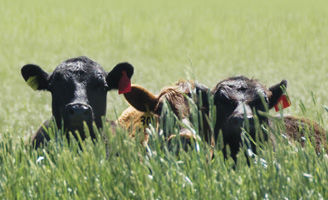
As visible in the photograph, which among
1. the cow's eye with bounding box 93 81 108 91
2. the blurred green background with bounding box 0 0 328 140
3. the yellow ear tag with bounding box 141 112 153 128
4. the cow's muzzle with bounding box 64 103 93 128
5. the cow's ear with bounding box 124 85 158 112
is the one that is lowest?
the blurred green background with bounding box 0 0 328 140

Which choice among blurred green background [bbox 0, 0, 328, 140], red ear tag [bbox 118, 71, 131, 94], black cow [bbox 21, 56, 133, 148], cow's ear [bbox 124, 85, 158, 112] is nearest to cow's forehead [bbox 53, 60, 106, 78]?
black cow [bbox 21, 56, 133, 148]

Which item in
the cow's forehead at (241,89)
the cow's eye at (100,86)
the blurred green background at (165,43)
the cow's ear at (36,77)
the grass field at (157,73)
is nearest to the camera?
A: the grass field at (157,73)

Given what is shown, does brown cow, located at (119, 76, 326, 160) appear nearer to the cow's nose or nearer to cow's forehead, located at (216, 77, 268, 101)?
cow's forehead, located at (216, 77, 268, 101)

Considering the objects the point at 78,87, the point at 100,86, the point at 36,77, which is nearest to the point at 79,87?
the point at 78,87

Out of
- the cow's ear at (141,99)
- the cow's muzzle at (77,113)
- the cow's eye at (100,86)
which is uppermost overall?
the cow's eye at (100,86)

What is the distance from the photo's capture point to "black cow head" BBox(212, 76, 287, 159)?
702 cm

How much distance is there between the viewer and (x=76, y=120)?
7.22 m

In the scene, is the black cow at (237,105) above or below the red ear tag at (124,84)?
below

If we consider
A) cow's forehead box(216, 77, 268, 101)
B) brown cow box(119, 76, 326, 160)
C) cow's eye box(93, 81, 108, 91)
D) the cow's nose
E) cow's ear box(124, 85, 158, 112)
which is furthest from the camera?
cow's ear box(124, 85, 158, 112)

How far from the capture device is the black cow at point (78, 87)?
731cm

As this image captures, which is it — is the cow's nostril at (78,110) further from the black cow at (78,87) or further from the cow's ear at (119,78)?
the cow's ear at (119,78)

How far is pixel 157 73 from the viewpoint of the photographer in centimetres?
1941

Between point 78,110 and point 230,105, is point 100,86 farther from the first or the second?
point 230,105

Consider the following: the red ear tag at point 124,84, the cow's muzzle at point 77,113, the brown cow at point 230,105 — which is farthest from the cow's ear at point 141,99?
the cow's muzzle at point 77,113
